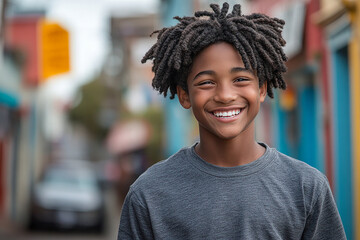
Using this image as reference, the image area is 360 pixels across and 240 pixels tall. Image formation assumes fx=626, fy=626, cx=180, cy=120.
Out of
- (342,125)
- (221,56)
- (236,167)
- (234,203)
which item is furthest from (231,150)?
(342,125)

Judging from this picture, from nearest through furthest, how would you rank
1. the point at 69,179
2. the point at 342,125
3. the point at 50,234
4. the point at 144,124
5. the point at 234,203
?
the point at 234,203 → the point at 342,125 → the point at 50,234 → the point at 69,179 → the point at 144,124

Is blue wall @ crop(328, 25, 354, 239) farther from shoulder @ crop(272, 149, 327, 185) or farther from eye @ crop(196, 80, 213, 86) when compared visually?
eye @ crop(196, 80, 213, 86)

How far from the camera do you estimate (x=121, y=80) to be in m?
43.8

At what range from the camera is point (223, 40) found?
2.26m

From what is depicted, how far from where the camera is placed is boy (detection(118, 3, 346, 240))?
2.19m

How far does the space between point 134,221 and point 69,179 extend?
13.3 metres

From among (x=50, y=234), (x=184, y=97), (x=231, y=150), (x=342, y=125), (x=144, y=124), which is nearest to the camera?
(x=231, y=150)

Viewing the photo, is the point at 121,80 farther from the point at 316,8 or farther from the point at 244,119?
the point at 244,119

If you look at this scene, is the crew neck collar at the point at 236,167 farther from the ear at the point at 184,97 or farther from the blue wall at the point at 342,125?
the blue wall at the point at 342,125

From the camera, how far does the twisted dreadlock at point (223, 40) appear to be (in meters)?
2.24

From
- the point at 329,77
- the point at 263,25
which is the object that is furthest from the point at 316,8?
the point at 263,25

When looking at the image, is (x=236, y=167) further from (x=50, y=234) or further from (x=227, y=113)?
(x=50, y=234)

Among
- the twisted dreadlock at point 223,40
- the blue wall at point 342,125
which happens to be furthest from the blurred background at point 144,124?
the twisted dreadlock at point 223,40

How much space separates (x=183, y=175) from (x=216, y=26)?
0.56 metres
